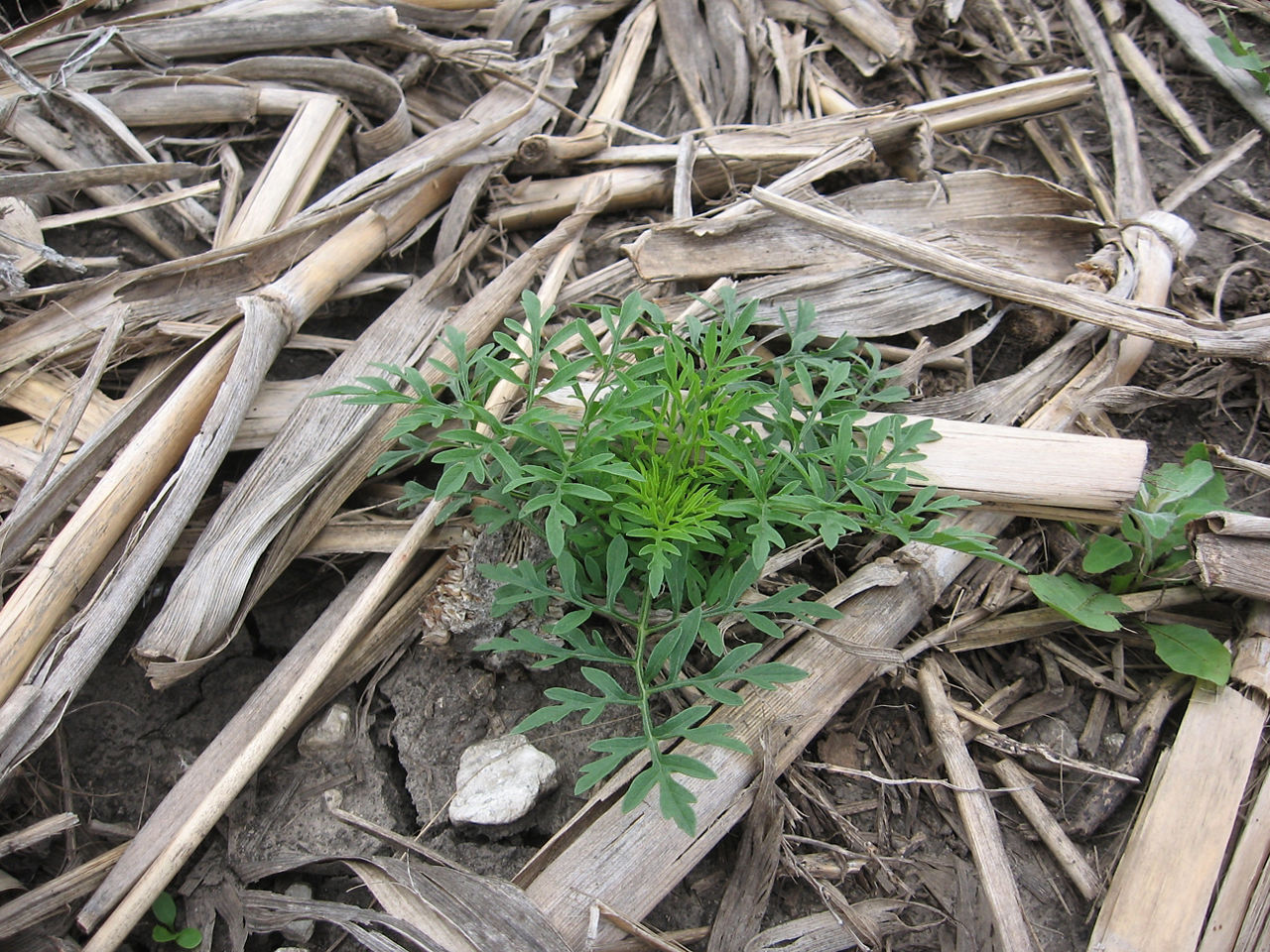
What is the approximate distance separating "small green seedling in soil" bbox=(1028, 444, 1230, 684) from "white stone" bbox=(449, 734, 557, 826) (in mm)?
1251

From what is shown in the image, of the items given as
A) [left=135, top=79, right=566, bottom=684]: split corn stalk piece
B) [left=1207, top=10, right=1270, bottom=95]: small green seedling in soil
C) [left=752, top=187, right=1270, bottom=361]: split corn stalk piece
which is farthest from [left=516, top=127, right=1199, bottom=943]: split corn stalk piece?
[left=1207, top=10, right=1270, bottom=95]: small green seedling in soil

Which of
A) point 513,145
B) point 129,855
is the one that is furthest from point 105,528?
point 513,145

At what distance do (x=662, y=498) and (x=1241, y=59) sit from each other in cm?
267

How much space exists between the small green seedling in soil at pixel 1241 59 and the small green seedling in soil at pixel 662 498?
1917 millimetres

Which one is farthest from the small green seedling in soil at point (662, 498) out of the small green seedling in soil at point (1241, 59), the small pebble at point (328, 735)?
the small green seedling in soil at point (1241, 59)

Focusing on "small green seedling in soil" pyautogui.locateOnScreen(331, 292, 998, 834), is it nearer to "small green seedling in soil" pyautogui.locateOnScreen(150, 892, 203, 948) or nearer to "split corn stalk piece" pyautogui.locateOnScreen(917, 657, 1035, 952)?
→ "split corn stalk piece" pyautogui.locateOnScreen(917, 657, 1035, 952)


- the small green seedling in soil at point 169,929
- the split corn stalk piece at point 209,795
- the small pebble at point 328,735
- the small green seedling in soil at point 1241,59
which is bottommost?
the small green seedling in soil at point 169,929

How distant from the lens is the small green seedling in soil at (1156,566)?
198cm

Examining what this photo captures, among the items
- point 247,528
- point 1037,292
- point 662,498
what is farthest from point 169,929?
point 1037,292

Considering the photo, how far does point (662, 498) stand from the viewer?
1.84 metres

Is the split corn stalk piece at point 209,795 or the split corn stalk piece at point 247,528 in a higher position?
the split corn stalk piece at point 247,528

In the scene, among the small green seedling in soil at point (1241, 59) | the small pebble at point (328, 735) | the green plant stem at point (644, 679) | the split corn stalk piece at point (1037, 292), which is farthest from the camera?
the small green seedling in soil at point (1241, 59)

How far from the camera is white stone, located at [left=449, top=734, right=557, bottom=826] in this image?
1.83 metres

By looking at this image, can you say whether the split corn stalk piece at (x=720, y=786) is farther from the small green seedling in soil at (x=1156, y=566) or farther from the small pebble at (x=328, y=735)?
the small pebble at (x=328, y=735)
